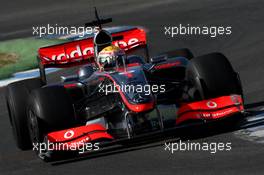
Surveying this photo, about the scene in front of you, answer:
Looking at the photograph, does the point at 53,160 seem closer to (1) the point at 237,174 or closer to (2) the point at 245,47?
(1) the point at 237,174

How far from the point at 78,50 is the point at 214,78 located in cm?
279

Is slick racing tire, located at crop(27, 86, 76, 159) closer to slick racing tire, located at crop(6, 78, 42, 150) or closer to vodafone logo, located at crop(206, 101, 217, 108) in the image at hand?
slick racing tire, located at crop(6, 78, 42, 150)

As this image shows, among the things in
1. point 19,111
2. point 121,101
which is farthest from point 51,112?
point 19,111

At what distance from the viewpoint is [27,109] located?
11.5m

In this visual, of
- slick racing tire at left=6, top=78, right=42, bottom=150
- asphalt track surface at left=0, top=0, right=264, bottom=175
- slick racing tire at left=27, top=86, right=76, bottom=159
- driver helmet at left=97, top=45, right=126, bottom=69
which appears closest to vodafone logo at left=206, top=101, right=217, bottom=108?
asphalt track surface at left=0, top=0, right=264, bottom=175

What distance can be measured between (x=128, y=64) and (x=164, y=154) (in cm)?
251

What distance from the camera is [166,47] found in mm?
20062

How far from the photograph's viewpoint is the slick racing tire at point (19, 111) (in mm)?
11805

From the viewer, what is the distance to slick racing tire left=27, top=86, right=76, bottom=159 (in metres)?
10.9

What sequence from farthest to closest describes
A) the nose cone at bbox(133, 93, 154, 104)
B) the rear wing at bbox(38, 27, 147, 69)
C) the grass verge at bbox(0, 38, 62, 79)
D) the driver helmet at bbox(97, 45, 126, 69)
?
1. the grass verge at bbox(0, 38, 62, 79)
2. the rear wing at bbox(38, 27, 147, 69)
3. the driver helmet at bbox(97, 45, 126, 69)
4. the nose cone at bbox(133, 93, 154, 104)

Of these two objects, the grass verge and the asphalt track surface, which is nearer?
the asphalt track surface

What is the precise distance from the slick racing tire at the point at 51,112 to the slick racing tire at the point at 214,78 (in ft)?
5.77

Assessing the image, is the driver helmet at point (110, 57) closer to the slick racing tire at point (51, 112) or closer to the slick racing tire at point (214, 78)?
the slick racing tire at point (214, 78)

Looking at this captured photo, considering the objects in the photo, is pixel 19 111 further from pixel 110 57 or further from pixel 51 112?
pixel 110 57
